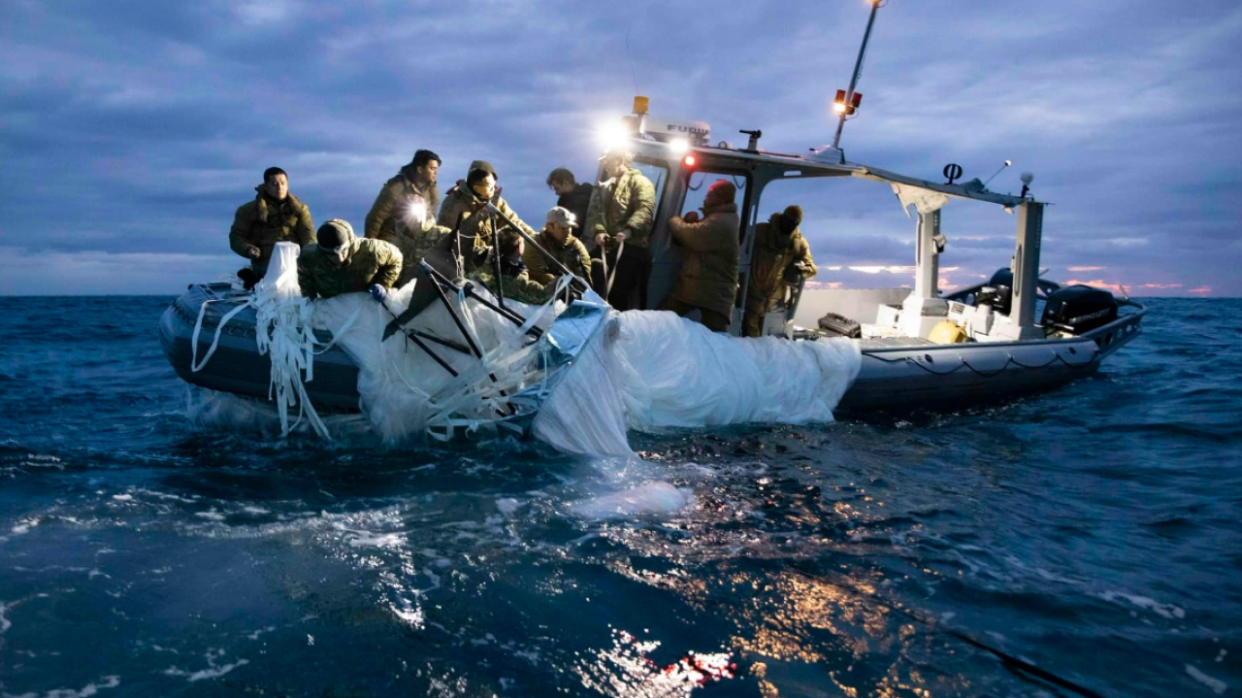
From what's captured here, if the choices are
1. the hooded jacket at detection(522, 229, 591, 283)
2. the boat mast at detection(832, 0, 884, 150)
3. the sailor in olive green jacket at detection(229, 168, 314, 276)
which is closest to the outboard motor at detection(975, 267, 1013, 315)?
the boat mast at detection(832, 0, 884, 150)

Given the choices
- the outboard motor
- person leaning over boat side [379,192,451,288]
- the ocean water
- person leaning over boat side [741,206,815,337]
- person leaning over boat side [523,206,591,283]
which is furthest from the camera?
the outboard motor

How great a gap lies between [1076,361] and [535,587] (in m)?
7.69

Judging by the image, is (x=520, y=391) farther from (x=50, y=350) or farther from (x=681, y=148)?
(x=50, y=350)

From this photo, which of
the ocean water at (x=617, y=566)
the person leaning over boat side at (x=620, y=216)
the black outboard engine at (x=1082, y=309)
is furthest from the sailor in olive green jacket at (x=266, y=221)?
the black outboard engine at (x=1082, y=309)

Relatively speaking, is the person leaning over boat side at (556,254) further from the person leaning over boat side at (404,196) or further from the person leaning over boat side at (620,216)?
the person leaning over boat side at (404,196)

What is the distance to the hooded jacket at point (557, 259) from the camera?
20.8 feet

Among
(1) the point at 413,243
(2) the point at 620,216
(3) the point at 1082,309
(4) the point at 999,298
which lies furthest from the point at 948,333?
(1) the point at 413,243

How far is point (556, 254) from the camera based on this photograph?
21.0ft

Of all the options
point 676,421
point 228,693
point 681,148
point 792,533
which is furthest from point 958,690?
point 681,148

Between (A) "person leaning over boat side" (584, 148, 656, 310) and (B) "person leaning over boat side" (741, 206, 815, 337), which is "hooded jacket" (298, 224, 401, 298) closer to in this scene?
(A) "person leaning over boat side" (584, 148, 656, 310)

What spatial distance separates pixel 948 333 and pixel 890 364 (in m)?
2.27

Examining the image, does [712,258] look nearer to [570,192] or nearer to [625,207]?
[625,207]

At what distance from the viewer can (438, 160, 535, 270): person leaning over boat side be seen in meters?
5.88

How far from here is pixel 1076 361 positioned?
8852 mm
